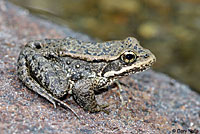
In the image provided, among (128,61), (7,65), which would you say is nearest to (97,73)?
(128,61)

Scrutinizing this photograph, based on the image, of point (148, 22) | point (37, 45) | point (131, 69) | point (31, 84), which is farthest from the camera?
point (148, 22)

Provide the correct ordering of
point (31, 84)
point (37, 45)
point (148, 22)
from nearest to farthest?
point (31, 84)
point (37, 45)
point (148, 22)

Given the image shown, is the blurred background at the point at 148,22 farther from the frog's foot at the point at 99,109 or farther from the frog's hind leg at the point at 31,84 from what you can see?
the frog's hind leg at the point at 31,84

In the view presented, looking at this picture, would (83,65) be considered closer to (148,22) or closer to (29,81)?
(29,81)

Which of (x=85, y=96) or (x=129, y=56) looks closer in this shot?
(x=85, y=96)

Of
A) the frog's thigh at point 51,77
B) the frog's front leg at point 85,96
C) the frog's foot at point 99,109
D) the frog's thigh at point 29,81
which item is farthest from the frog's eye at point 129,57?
the frog's thigh at point 29,81

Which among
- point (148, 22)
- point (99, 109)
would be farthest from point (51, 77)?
point (148, 22)

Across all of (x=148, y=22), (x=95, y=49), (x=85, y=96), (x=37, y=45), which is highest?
(x=148, y=22)
